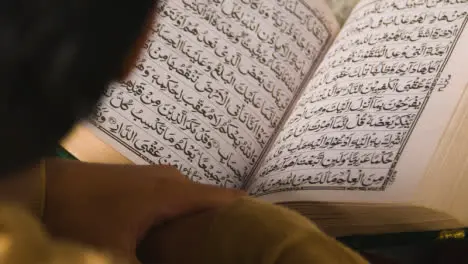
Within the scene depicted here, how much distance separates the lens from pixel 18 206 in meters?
0.36

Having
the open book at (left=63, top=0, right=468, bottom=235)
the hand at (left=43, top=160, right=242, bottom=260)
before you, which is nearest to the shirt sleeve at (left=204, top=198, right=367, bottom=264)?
the hand at (left=43, top=160, right=242, bottom=260)

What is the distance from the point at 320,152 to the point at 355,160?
1.7 inches

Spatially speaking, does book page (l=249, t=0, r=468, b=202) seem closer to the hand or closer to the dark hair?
the hand

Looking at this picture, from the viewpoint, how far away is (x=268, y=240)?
0.46 m

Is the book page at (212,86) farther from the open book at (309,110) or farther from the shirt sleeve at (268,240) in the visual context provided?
the shirt sleeve at (268,240)

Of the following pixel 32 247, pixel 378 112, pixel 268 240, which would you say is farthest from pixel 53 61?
pixel 378 112

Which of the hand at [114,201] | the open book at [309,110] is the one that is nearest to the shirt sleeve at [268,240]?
the hand at [114,201]

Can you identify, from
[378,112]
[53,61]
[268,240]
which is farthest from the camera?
[378,112]

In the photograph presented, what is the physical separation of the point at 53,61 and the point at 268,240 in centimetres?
25

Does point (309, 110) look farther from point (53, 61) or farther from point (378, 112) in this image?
point (53, 61)

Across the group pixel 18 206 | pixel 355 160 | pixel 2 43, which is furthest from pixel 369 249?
pixel 2 43

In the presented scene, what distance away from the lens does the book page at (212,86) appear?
76 centimetres

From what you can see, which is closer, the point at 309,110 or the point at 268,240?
the point at 268,240

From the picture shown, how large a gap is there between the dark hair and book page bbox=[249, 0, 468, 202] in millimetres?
443
